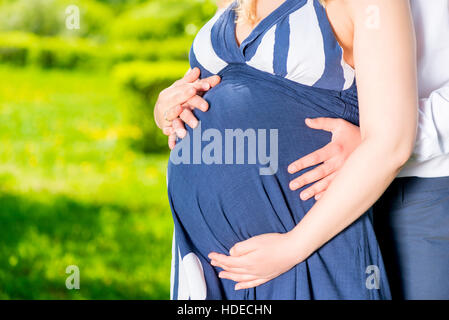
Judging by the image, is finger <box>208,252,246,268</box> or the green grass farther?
the green grass

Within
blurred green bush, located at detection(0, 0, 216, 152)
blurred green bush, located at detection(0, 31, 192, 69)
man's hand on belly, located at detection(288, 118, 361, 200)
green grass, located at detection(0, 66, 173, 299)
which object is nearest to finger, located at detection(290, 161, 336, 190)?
man's hand on belly, located at detection(288, 118, 361, 200)

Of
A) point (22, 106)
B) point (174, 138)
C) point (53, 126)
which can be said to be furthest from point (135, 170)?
point (174, 138)

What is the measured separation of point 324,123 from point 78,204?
453 cm

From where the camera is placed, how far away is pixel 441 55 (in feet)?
4.90

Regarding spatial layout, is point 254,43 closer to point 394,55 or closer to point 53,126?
point 394,55

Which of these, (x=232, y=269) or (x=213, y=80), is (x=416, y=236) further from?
(x=213, y=80)

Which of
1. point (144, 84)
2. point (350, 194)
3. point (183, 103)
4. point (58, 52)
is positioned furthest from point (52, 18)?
point (350, 194)

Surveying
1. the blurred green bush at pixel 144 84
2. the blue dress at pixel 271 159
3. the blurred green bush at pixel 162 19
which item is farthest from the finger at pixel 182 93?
the blurred green bush at pixel 162 19

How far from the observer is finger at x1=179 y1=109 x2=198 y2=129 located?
152 cm

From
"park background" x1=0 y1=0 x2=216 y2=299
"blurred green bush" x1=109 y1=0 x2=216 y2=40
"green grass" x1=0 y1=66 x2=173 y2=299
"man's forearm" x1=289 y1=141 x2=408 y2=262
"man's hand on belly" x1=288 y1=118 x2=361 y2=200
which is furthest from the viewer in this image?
"blurred green bush" x1=109 y1=0 x2=216 y2=40

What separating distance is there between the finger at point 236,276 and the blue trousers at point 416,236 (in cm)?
44

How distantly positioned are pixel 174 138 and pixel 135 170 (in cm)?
506

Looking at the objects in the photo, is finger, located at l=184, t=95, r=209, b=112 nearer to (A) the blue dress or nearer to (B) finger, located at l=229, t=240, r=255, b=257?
(A) the blue dress

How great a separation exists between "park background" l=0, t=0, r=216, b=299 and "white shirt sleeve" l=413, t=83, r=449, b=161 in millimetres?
1609
